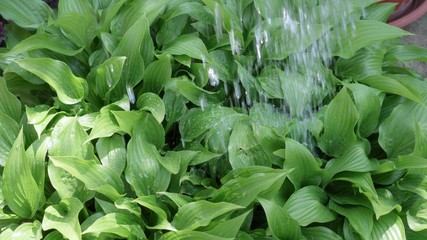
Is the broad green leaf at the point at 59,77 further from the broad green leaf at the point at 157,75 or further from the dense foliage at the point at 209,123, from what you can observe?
the broad green leaf at the point at 157,75

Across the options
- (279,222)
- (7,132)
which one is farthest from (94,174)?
(279,222)

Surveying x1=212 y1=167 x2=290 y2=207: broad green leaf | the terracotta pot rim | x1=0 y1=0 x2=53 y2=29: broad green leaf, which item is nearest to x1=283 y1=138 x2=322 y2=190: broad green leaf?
x1=212 y1=167 x2=290 y2=207: broad green leaf

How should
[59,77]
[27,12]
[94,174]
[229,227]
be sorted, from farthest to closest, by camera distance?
[27,12] < [59,77] < [94,174] < [229,227]

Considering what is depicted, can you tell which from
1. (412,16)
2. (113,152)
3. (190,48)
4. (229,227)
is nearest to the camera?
(229,227)

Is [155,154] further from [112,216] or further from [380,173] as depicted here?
[380,173]

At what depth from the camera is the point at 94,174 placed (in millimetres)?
1749

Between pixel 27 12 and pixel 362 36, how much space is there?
1.16 m

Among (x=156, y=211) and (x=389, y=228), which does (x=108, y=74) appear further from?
(x=389, y=228)

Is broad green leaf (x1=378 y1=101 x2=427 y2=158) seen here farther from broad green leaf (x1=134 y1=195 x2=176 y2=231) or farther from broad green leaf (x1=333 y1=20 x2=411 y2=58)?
broad green leaf (x1=134 y1=195 x2=176 y2=231)

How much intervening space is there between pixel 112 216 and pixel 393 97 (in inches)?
40.1

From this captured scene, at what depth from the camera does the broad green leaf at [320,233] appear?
1.77 meters

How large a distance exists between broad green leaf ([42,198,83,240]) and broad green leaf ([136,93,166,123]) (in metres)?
0.35

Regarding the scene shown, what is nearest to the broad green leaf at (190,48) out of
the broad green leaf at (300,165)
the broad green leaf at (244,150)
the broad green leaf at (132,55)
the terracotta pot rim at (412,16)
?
the broad green leaf at (132,55)

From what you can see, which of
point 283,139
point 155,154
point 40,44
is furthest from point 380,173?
point 40,44
